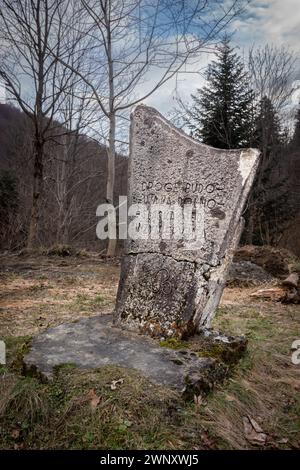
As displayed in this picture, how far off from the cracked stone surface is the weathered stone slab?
12.1 inches

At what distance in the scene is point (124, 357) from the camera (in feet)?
9.04

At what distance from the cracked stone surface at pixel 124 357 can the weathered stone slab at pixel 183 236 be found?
1.01 ft

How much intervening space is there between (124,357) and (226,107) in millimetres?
15389

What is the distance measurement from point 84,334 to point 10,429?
40.0 inches

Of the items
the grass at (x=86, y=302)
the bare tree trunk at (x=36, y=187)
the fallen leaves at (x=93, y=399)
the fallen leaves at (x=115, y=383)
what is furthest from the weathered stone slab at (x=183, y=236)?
the bare tree trunk at (x=36, y=187)

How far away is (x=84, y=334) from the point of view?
3146 mm

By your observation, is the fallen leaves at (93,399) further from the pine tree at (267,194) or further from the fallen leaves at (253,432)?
the pine tree at (267,194)

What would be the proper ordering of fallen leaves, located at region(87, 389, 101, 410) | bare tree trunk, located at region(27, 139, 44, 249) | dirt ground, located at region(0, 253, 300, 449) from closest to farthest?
dirt ground, located at region(0, 253, 300, 449) → fallen leaves, located at region(87, 389, 101, 410) → bare tree trunk, located at region(27, 139, 44, 249)

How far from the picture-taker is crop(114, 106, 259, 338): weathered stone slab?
10.5 ft

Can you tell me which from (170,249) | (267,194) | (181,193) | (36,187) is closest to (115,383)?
(170,249)

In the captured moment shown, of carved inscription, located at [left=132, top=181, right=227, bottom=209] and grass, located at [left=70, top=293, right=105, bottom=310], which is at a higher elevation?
carved inscription, located at [left=132, top=181, right=227, bottom=209]

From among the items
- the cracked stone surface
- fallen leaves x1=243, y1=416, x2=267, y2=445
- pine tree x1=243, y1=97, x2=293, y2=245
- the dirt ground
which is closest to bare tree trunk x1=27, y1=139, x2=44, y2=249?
the dirt ground

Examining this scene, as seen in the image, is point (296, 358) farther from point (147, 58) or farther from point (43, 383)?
point (147, 58)

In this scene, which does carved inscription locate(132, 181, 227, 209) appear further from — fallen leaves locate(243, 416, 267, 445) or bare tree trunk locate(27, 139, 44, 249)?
bare tree trunk locate(27, 139, 44, 249)
